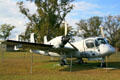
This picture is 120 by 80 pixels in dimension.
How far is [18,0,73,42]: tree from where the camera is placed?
123 ft

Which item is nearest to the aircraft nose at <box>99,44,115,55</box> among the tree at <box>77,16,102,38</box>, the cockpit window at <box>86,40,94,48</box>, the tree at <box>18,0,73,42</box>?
the cockpit window at <box>86,40,94,48</box>

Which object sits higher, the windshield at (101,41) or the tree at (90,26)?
the tree at (90,26)

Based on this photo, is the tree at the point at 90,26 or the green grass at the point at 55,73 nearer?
the green grass at the point at 55,73

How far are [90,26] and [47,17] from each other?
131 ft

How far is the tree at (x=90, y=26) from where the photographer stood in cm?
7181

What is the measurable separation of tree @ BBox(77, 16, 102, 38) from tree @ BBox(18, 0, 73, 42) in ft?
113

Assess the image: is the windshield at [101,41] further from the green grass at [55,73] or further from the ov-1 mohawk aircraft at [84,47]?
the green grass at [55,73]

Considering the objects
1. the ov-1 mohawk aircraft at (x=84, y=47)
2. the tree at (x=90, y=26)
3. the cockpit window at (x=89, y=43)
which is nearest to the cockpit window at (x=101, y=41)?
the ov-1 mohawk aircraft at (x=84, y=47)

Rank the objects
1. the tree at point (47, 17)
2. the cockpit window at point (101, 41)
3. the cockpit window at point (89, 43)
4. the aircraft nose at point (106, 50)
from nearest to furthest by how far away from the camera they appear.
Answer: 1. the aircraft nose at point (106, 50)
2. the cockpit window at point (101, 41)
3. the cockpit window at point (89, 43)
4. the tree at point (47, 17)

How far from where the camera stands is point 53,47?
17.3 metres

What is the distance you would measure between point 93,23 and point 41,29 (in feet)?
133

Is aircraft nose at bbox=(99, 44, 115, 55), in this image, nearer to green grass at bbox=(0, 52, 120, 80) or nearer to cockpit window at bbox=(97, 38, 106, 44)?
cockpit window at bbox=(97, 38, 106, 44)

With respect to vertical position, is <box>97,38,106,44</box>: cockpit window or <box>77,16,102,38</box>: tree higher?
<box>77,16,102,38</box>: tree

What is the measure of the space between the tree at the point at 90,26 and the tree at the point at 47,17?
3450 centimetres
